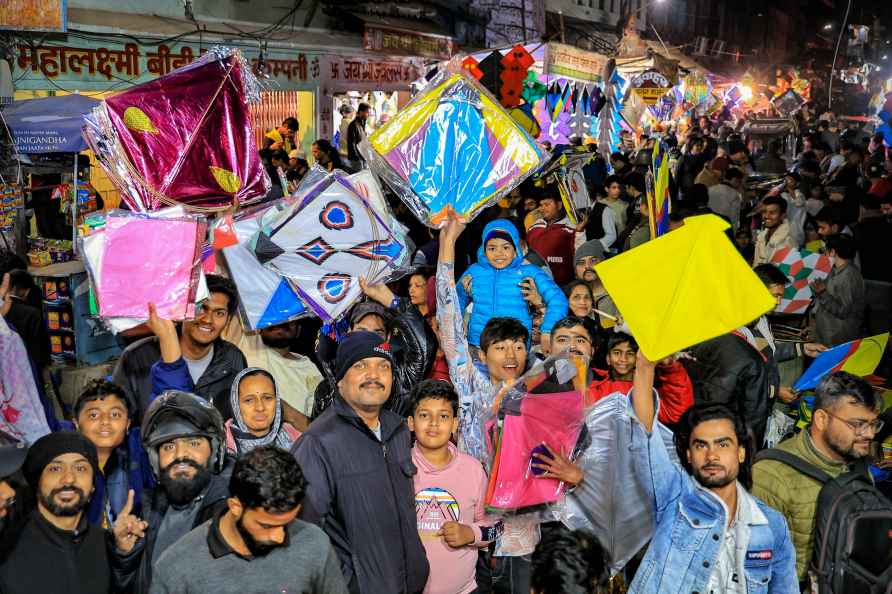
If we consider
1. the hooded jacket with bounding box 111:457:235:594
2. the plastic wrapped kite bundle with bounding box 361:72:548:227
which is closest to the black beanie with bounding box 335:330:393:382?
the hooded jacket with bounding box 111:457:235:594

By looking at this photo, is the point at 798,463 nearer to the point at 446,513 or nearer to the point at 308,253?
the point at 446,513

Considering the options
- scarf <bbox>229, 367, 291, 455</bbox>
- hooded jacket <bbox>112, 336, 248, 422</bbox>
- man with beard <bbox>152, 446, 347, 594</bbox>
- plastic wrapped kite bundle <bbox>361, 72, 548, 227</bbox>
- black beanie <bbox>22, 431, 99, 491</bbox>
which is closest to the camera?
man with beard <bbox>152, 446, 347, 594</bbox>

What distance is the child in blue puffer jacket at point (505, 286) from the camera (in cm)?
653

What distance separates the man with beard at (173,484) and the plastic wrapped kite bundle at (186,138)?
8.73 ft

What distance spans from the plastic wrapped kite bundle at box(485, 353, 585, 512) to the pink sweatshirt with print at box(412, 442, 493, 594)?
0.15 meters

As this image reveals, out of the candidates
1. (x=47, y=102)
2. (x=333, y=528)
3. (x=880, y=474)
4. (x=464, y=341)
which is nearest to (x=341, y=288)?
(x=464, y=341)

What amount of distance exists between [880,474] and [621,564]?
95.9 inches

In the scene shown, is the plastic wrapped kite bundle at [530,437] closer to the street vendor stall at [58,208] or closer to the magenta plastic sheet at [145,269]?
the magenta plastic sheet at [145,269]

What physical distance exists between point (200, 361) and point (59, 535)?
185 cm

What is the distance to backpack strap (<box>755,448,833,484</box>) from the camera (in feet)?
13.9

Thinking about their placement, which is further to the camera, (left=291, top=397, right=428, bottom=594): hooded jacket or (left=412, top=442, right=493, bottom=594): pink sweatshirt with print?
(left=412, top=442, right=493, bottom=594): pink sweatshirt with print

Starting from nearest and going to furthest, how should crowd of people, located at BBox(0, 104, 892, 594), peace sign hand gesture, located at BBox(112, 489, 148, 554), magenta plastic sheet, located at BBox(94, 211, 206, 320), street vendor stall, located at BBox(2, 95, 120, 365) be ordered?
1. crowd of people, located at BBox(0, 104, 892, 594)
2. peace sign hand gesture, located at BBox(112, 489, 148, 554)
3. magenta plastic sheet, located at BBox(94, 211, 206, 320)
4. street vendor stall, located at BBox(2, 95, 120, 365)

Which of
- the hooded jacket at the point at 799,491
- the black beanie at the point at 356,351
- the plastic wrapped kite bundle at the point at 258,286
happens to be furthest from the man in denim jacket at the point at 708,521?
the plastic wrapped kite bundle at the point at 258,286

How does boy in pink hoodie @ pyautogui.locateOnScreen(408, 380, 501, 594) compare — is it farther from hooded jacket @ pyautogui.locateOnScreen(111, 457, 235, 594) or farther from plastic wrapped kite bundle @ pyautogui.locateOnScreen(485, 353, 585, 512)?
hooded jacket @ pyautogui.locateOnScreen(111, 457, 235, 594)
